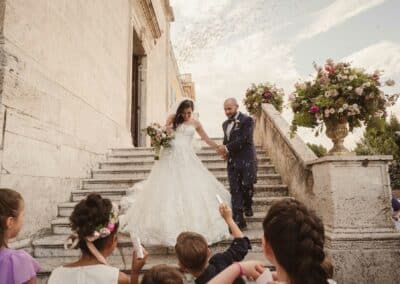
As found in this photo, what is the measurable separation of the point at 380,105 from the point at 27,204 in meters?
4.56

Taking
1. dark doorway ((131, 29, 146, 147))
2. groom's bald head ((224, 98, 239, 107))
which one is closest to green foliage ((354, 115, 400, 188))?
dark doorway ((131, 29, 146, 147))

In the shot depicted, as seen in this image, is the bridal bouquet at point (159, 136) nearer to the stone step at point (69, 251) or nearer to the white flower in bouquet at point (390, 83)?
the stone step at point (69, 251)

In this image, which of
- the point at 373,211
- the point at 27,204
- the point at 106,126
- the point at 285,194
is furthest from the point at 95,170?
the point at 373,211

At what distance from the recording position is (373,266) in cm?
372

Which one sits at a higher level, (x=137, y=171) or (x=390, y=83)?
(x=390, y=83)

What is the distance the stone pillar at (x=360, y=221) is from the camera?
12.2 ft

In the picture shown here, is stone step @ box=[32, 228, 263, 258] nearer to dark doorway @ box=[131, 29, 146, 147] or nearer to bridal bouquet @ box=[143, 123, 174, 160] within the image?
bridal bouquet @ box=[143, 123, 174, 160]

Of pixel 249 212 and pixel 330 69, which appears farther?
pixel 249 212

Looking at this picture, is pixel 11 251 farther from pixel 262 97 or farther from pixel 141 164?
pixel 262 97

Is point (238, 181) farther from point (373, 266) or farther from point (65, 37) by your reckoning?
point (65, 37)

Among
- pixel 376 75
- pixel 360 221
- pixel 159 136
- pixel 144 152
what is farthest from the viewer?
pixel 144 152

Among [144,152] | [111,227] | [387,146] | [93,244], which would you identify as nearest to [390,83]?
[111,227]

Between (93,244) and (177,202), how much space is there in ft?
8.17

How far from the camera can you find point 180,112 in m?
5.01
